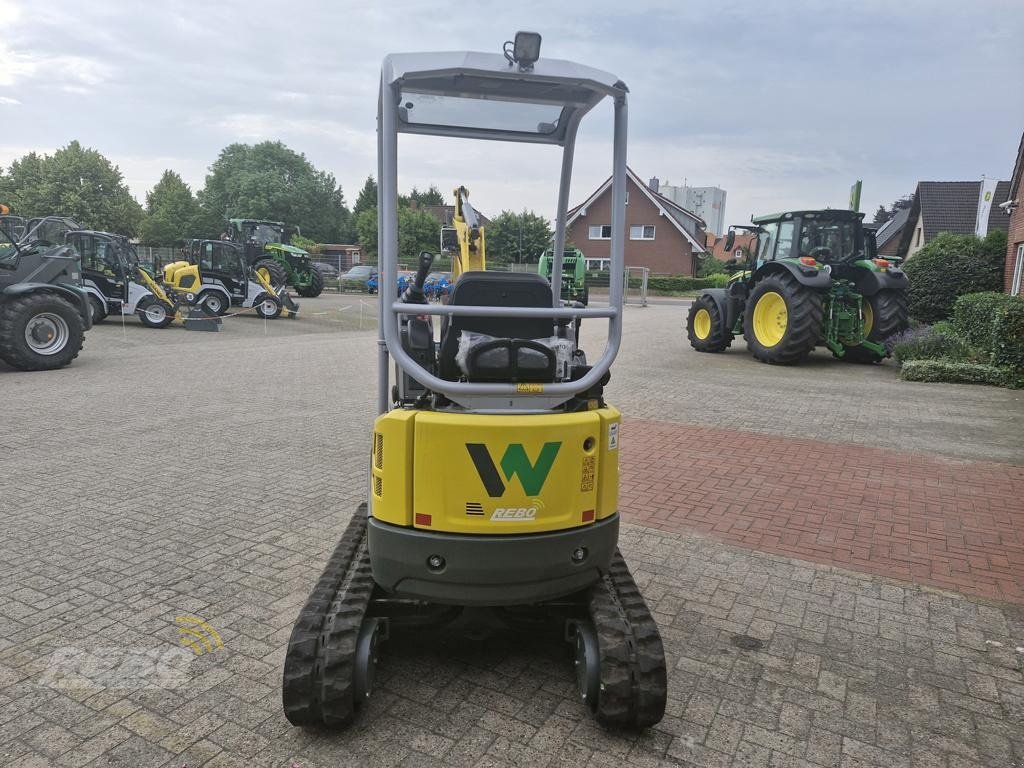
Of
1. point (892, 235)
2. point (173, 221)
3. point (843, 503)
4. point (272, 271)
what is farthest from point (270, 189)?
point (843, 503)

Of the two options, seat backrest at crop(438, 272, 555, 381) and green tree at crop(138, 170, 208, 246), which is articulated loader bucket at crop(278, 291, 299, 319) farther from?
green tree at crop(138, 170, 208, 246)

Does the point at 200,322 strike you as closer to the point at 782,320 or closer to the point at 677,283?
the point at 782,320

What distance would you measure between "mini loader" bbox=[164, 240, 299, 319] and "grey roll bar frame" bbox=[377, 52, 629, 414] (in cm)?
1804

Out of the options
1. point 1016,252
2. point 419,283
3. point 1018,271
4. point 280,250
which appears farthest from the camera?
point 280,250

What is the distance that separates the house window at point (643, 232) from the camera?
1795 inches

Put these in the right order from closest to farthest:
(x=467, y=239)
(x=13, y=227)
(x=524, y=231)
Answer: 1. (x=524, y=231)
2. (x=467, y=239)
3. (x=13, y=227)

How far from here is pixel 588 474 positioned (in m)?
2.92

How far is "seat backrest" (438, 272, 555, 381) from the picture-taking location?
10.5 feet

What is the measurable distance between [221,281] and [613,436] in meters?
20.0

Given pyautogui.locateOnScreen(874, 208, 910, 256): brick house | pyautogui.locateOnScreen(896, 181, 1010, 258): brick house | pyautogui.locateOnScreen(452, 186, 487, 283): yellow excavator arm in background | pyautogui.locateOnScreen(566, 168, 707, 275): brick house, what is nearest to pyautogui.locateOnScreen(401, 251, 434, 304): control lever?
pyautogui.locateOnScreen(452, 186, 487, 283): yellow excavator arm in background

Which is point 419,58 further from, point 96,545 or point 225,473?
point 225,473

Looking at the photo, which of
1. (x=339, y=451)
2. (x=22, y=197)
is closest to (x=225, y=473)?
(x=339, y=451)

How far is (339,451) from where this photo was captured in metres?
6.92

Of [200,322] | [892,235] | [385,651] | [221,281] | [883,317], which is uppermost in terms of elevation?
[892,235]
